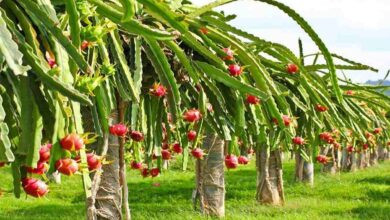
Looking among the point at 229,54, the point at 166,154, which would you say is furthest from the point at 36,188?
the point at 166,154

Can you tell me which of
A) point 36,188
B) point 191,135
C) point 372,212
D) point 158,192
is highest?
point 191,135

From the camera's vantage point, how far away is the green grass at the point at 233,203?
10645 millimetres

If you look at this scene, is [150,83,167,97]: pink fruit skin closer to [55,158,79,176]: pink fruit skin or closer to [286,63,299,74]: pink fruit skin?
[286,63,299,74]: pink fruit skin

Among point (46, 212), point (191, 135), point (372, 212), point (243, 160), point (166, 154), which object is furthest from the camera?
point (46, 212)

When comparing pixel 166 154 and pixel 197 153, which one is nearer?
pixel 197 153

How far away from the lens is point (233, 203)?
44.1 feet

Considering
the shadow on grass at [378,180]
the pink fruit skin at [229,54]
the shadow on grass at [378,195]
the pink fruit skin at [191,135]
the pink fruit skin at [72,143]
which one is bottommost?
the shadow on grass at [378,195]

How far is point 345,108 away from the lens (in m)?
4.89

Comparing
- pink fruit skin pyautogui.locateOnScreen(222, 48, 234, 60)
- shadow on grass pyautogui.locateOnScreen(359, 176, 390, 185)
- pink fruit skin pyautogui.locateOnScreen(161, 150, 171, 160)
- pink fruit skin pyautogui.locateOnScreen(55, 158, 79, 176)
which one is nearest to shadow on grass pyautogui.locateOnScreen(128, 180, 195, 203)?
shadow on grass pyautogui.locateOnScreen(359, 176, 390, 185)

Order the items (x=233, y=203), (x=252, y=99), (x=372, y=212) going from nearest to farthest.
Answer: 1. (x=252, y=99)
2. (x=372, y=212)
3. (x=233, y=203)

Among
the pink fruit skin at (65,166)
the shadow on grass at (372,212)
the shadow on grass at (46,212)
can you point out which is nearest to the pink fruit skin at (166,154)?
the pink fruit skin at (65,166)

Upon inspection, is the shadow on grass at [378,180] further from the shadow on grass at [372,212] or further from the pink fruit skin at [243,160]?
the pink fruit skin at [243,160]

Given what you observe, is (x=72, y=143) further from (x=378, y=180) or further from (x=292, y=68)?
(x=378, y=180)

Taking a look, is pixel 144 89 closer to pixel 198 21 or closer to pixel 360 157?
pixel 198 21
